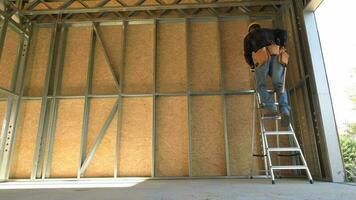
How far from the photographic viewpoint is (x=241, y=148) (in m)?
5.08

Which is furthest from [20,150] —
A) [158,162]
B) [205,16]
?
[205,16]

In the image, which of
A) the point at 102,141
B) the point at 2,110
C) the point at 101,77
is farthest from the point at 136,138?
the point at 2,110

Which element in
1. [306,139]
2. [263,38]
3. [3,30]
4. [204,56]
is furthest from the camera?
[204,56]

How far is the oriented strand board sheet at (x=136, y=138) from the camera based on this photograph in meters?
5.09

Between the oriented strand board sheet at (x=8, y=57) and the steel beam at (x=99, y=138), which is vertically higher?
the oriented strand board sheet at (x=8, y=57)

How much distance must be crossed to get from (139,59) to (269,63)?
279 centimetres

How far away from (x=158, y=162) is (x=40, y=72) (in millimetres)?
3187

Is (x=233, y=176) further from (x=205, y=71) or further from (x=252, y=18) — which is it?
(x=252, y=18)

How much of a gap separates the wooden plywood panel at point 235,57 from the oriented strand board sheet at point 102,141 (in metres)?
2.43

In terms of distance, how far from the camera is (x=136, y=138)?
5.25 metres

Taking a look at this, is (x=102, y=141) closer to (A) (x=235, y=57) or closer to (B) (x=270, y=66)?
(A) (x=235, y=57)

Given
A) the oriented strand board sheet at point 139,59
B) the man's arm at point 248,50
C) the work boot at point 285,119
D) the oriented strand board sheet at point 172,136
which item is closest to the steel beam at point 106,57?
the oriented strand board sheet at point 139,59

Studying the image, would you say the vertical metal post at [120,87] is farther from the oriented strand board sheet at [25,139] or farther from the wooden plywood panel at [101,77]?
the oriented strand board sheet at [25,139]

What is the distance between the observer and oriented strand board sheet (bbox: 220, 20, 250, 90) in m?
5.42
